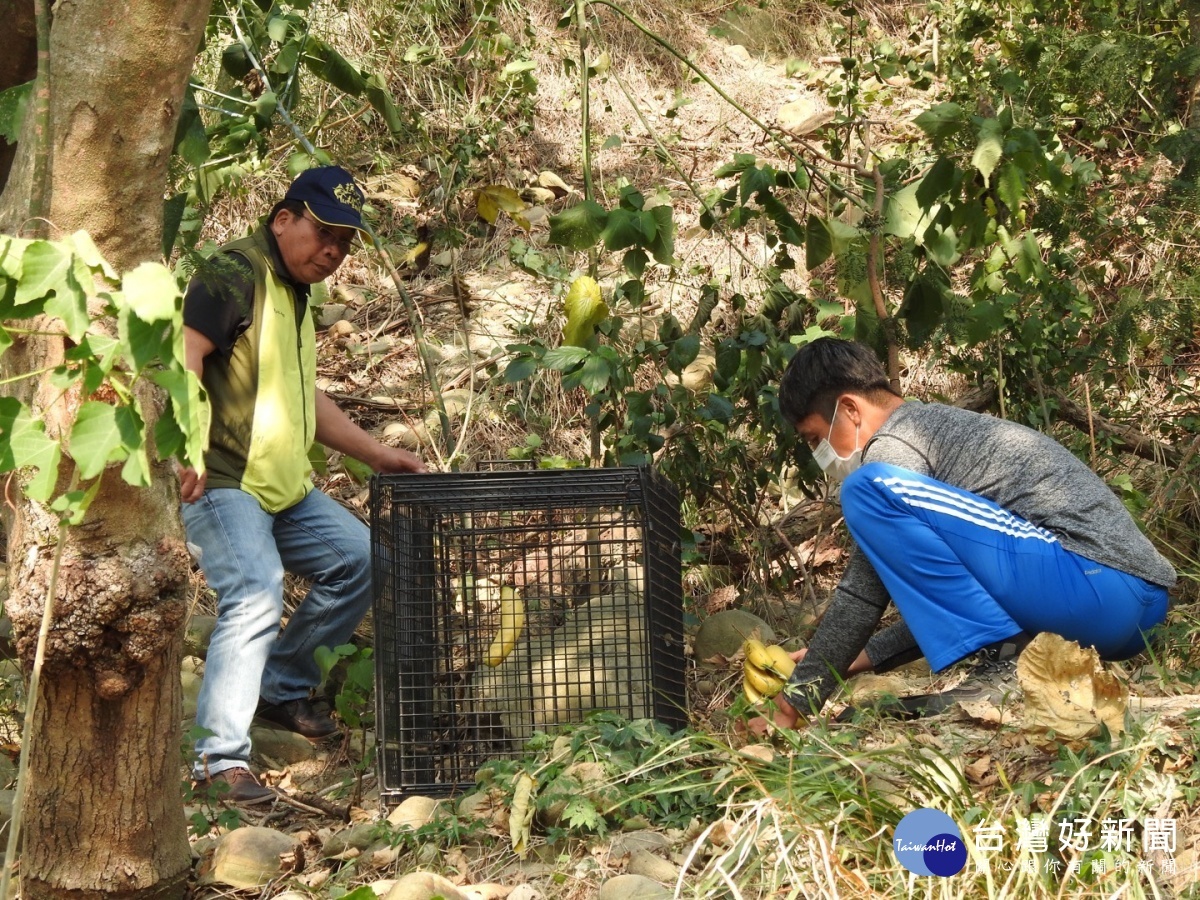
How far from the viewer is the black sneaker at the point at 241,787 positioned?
3.29 m

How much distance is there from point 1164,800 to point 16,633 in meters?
2.03

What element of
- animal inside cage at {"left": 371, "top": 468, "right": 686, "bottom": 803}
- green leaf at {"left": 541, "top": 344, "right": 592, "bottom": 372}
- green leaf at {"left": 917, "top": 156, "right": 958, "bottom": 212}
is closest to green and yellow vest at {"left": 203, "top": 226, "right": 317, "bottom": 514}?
animal inside cage at {"left": 371, "top": 468, "right": 686, "bottom": 803}

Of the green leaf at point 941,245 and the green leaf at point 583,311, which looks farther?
the green leaf at point 583,311

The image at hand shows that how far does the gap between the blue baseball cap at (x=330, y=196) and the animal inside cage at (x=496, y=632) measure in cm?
80

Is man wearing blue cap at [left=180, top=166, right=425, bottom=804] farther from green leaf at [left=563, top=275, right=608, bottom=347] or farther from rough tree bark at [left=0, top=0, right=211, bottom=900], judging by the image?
green leaf at [left=563, top=275, right=608, bottom=347]

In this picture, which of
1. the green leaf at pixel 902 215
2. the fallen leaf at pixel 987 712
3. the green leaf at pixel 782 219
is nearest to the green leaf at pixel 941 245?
the green leaf at pixel 902 215

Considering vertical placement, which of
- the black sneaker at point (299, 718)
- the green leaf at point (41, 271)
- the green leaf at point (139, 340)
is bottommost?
the black sneaker at point (299, 718)

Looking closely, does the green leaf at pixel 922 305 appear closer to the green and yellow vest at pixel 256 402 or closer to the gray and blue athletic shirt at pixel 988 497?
the gray and blue athletic shirt at pixel 988 497

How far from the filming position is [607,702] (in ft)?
→ 11.6

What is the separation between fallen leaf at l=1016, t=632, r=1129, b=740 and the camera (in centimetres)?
249

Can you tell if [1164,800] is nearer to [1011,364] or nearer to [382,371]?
[1011,364]

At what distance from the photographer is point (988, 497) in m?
3.46

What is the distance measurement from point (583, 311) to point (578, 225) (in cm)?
37

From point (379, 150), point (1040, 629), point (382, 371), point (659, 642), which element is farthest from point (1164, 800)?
point (379, 150)
